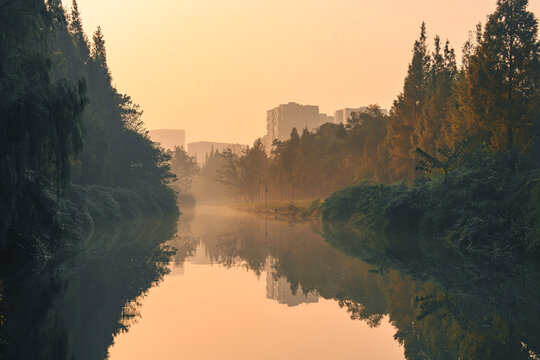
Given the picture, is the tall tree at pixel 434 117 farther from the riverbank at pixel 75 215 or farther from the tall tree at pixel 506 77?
the riverbank at pixel 75 215

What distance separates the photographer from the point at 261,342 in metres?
7.86

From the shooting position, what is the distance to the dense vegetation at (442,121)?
29500 millimetres

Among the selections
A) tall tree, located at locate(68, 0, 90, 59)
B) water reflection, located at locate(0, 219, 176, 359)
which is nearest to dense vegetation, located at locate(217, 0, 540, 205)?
water reflection, located at locate(0, 219, 176, 359)

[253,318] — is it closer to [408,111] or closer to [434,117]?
[434,117]

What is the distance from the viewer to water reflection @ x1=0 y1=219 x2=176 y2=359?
23.1ft

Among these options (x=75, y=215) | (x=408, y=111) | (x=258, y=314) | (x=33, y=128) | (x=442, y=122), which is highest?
(x=408, y=111)

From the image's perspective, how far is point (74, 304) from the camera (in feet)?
32.6

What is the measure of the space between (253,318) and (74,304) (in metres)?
3.74

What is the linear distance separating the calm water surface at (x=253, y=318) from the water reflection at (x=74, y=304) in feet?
1.16

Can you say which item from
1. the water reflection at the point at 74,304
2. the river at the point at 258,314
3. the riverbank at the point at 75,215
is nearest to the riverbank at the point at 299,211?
the riverbank at the point at 75,215

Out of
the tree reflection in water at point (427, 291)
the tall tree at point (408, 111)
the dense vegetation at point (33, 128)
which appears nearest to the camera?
the tree reflection in water at point (427, 291)

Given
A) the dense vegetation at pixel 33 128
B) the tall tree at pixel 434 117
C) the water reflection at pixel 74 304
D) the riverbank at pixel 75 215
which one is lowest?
the water reflection at pixel 74 304

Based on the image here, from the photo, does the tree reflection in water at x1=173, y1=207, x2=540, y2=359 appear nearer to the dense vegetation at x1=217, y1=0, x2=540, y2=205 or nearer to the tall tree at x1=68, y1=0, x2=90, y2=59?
the dense vegetation at x1=217, y1=0, x2=540, y2=205

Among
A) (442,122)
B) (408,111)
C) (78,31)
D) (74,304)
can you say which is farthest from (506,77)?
(78,31)
